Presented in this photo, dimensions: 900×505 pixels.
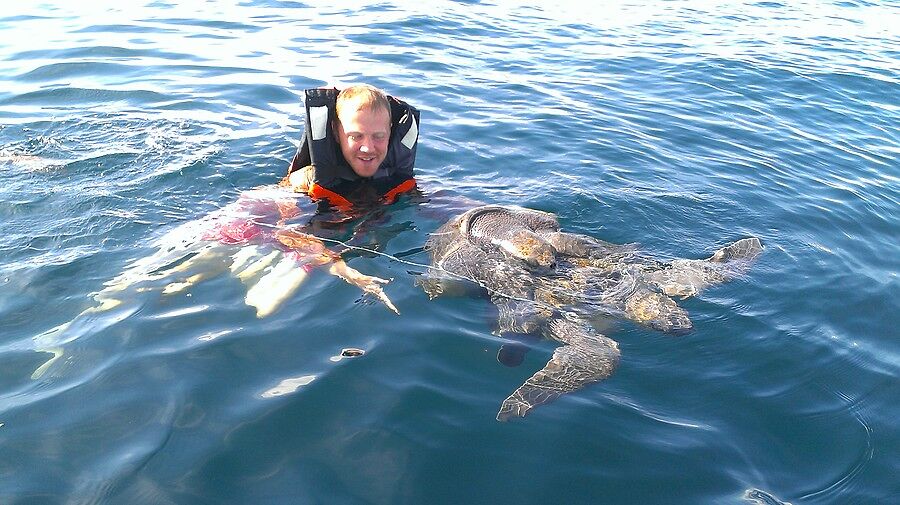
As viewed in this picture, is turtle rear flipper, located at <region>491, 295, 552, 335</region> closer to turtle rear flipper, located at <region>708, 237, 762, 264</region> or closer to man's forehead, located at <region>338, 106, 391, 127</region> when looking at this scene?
turtle rear flipper, located at <region>708, 237, 762, 264</region>

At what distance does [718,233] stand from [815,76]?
7134 millimetres

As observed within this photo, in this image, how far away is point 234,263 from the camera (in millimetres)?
5488

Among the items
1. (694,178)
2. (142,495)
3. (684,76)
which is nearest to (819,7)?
(684,76)

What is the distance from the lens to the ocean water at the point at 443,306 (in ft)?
11.6

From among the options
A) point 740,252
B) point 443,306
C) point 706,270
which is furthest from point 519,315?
point 740,252

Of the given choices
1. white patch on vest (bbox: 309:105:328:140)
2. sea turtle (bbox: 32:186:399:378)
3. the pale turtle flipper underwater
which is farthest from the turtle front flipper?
white patch on vest (bbox: 309:105:328:140)

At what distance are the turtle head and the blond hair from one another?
1.60 m

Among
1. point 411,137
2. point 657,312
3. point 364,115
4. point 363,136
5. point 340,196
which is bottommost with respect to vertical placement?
point 657,312

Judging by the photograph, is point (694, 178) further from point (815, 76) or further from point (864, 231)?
point (815, 76)

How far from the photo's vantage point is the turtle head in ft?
17.3

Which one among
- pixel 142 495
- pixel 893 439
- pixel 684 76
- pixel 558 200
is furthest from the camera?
pixel 684 76

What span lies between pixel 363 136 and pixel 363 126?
0.10 m

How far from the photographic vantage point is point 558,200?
6.87 m

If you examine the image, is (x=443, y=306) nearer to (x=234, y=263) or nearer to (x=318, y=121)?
(x=234, y=263)
